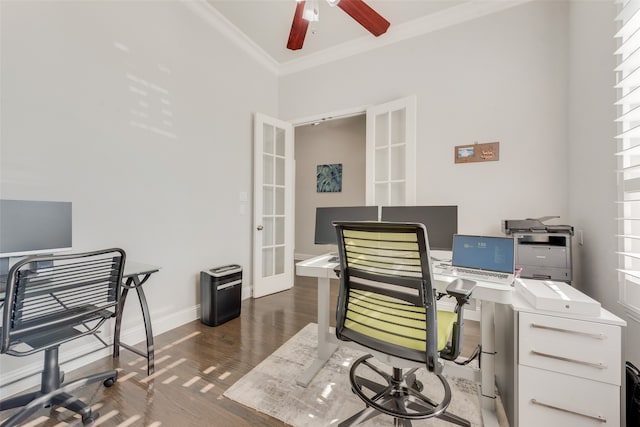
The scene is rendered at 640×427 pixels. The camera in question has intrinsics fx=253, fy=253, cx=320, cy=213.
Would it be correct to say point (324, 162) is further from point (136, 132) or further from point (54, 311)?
point (54, 311)

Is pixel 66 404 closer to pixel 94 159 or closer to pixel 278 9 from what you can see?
pixel 94 159

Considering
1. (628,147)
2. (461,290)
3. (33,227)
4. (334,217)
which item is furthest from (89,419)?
(628,147)

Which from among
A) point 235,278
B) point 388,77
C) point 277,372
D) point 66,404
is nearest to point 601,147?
point 388,77

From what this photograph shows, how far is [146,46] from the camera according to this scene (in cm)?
231

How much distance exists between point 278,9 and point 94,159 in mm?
2342

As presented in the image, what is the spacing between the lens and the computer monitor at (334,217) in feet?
7.20

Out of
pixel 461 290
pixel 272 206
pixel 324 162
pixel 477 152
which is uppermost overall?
pixel 324 162

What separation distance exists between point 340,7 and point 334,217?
1.69m

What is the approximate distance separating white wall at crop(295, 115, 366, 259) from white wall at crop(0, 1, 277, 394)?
7.91 ft

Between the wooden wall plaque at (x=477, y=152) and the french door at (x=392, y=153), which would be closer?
the wooden wall plaque at (x=477, y=152)

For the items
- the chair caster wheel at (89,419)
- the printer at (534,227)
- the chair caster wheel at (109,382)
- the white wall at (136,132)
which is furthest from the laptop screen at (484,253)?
the white wall at (136,132)

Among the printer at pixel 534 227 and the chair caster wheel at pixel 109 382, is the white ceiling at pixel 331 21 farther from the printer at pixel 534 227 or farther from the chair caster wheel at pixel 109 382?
the chair caster wheel at pixel 109 382

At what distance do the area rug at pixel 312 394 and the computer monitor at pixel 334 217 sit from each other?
98cm

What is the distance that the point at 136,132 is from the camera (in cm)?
226
